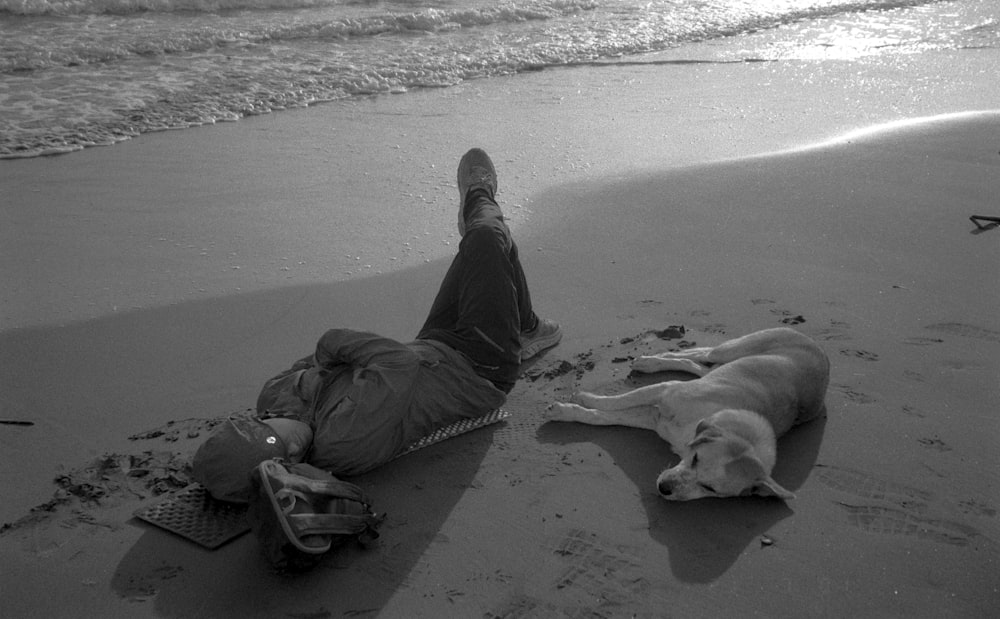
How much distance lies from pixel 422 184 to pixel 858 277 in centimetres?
357

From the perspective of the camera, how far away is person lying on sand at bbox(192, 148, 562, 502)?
3861 mm

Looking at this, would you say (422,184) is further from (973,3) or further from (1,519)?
(973,3)

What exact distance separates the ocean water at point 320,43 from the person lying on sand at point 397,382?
5.36 meters

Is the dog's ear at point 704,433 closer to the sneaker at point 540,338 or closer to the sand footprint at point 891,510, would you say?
the sand footprint at point 891,510

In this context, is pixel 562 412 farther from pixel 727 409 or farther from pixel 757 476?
pixel 757 476

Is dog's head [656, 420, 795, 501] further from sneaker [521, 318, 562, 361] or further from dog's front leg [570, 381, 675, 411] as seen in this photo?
sneaker [521, 318, 562, 361]

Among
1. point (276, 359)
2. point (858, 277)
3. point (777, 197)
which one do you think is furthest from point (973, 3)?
point (276, 359)

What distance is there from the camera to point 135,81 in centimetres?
1067

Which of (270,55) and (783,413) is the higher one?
(270,55)

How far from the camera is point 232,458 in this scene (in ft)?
12.4

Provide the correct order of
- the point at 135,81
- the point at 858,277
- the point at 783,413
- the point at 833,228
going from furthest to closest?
the point at 135,81
the point at 833,228
the point at 858,277
the point at 783,413

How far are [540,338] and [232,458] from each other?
2067 mm

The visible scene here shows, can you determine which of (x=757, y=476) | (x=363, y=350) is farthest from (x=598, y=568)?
(x=363, y=350)

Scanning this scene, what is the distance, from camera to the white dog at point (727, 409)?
3.89 m
